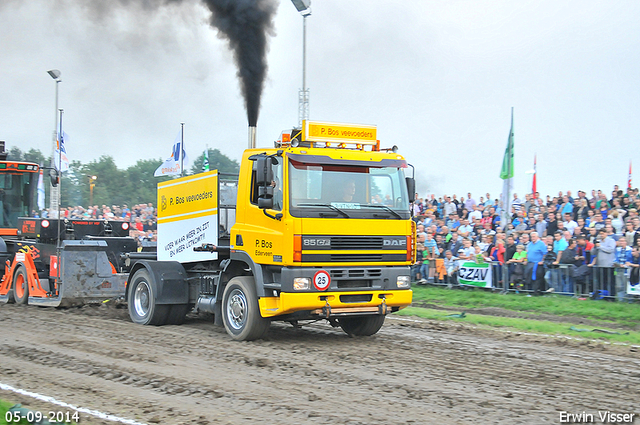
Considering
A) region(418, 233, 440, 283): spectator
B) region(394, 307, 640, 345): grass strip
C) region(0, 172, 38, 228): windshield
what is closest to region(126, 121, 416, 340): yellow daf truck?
region(394, 307, 640, 345): grass strip

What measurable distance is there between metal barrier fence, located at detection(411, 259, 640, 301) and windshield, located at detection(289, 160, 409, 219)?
6991 millimetres

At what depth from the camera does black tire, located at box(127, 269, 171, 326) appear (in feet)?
36.4

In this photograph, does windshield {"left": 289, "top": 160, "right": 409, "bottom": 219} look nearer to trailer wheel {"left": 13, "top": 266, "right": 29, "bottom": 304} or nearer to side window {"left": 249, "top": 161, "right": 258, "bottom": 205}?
side window {"left": 249, "top": 161, "right": 258, "bottom": 205}

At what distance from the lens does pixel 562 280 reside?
15.1m

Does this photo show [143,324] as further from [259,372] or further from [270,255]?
[259,372]

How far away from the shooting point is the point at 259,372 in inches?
289

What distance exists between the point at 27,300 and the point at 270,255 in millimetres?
7765

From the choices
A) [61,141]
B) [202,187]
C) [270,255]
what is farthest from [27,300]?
[61,141]

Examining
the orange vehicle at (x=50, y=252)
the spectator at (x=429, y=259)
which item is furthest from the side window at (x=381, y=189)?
the spectator at (x=429, y=259)

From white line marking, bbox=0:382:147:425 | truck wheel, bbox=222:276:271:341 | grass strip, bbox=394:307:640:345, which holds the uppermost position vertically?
truck wheel, bbox=222:276:271:341

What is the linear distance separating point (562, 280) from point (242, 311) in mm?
8754

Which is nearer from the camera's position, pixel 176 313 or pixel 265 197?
pixel 265 197

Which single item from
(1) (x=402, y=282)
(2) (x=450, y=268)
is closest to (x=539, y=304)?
(2) (x=450, y=268)

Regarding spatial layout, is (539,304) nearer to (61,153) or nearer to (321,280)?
(321,280)
